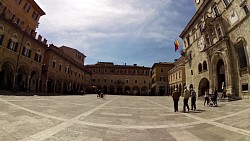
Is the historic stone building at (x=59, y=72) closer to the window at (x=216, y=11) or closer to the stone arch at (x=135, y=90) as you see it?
the stone arch at (x=135, y=90)

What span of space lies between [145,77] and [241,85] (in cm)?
4817

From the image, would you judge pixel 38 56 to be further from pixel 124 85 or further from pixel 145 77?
pixel 145 77

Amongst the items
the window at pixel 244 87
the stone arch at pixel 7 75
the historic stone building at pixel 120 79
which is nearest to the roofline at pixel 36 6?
the stone arch at pixel 7 75

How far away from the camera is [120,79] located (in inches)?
2502

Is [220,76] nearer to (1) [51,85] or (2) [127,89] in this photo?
(1) [51,85]

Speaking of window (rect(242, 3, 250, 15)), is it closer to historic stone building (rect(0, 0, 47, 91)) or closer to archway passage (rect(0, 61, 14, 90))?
historic stone building (rect(0, 0, 47, 91))

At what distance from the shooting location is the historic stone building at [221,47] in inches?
656

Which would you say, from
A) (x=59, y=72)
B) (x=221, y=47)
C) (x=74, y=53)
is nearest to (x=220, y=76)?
(x=221, y=47)

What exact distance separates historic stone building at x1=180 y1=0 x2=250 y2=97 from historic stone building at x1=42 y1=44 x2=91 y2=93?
27.8 metres

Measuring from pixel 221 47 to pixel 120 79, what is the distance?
46397 millimetres

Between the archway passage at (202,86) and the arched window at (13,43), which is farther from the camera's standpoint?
the archway passage at (202,86)

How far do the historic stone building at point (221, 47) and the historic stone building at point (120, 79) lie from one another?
34009 mm

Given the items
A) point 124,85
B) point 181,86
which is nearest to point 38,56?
point 181,86

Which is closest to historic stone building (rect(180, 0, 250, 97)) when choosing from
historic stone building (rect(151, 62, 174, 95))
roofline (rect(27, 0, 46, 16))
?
historic stone building (rect(151, 62, 174, 95))
